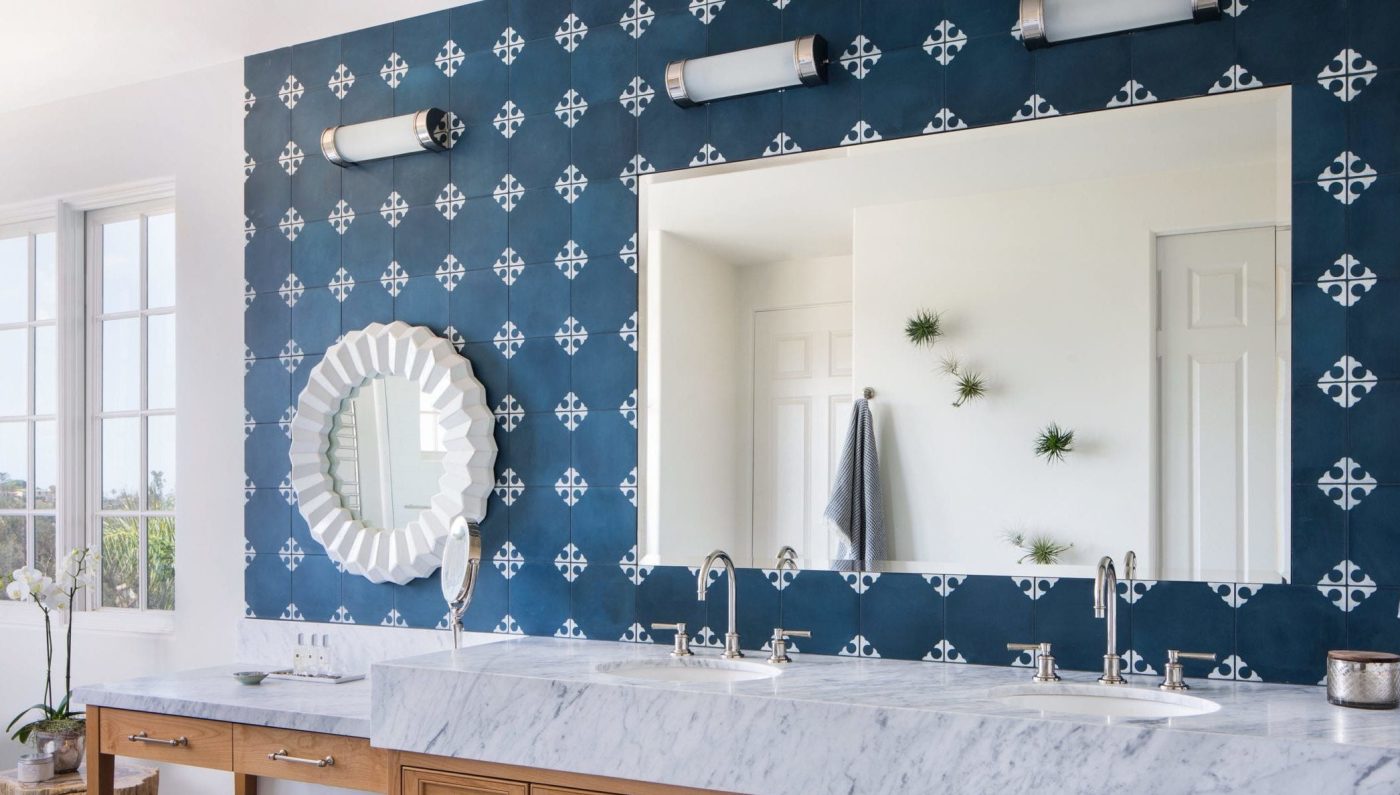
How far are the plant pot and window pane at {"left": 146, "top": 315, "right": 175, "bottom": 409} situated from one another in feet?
3.27

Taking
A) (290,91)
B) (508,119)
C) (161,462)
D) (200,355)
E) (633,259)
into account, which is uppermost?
(290,91)

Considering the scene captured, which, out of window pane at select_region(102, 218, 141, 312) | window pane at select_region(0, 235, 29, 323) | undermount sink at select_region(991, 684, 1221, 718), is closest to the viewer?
undermount sink at select_region(991, 684, 1221, 718)

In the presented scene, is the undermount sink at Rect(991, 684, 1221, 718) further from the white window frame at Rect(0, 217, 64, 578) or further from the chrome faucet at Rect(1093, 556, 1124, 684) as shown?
the white window frame at Rect(0, 217, 64, 578)

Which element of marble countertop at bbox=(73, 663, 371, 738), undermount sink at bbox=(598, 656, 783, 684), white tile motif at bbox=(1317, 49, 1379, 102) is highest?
white tile motif at bbox=(1317, 49, 1379, 102)

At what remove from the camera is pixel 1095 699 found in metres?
2.25

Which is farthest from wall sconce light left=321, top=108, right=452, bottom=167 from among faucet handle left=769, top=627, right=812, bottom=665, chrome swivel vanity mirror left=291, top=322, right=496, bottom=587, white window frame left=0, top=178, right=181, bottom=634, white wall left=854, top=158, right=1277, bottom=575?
faucet handle left=769, top=627, right=812, bottom=665

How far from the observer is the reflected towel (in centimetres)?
260

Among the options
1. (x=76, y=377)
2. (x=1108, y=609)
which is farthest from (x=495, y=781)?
(x=76, y=377)

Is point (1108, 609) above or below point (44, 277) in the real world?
below

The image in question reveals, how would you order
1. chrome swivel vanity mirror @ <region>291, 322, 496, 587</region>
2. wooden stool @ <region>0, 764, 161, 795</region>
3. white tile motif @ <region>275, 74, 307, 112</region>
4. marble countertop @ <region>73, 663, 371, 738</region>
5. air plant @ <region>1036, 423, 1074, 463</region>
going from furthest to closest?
1. white tile motif @ <region>275, 74, 307, 112</region>
2. wooden stool @ <region>0, 764, 161, 795</region>
3. chrome swivel vanity mirror @ <region>291, 322, 496, 587</region>
4. marble countertop @ <region>73, 663, 371, 738</region>
5. air plant @ <region>1036, 423, 1074, 463</region>

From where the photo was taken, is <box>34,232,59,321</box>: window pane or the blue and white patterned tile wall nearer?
the blue and white patterned tile wall

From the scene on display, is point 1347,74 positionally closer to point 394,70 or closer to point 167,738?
point 394,70

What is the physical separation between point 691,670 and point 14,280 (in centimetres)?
302

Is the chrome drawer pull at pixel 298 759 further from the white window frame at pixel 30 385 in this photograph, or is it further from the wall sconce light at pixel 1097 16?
the wall sconce light at pixel 1097 16
